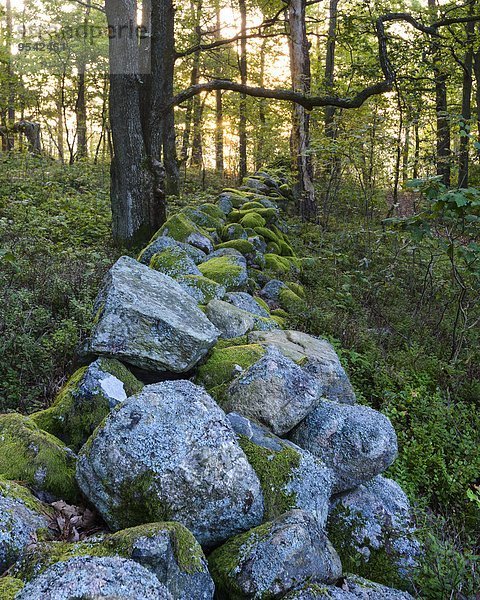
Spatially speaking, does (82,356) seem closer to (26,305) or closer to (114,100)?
(26,305)

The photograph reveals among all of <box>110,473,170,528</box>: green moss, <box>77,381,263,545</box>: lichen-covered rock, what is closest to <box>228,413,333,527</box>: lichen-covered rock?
<box>77,381,263,545</box>: lichen-covered rock

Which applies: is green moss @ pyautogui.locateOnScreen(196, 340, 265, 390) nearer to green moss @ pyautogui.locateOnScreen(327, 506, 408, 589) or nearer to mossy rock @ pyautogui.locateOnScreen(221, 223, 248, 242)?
green moss @ pyautogui.locateOnScreen(327, 506, 408, 589)

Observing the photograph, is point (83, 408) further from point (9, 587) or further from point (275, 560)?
point (275, 560)

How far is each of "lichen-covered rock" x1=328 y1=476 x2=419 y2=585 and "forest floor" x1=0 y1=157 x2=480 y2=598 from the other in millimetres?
139

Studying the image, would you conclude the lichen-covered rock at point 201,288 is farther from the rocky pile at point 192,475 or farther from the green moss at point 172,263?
the rocky pile at point 192,475

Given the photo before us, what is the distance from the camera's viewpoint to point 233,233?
8688 millimetres

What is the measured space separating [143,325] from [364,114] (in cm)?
1066

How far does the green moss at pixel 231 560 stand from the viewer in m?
2.15

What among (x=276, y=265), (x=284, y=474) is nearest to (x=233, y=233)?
(x=276, y=265)

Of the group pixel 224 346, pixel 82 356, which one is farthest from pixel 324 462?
pixel 82 356

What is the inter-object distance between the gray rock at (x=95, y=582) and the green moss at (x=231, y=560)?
1.68 ft

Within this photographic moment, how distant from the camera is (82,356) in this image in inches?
148

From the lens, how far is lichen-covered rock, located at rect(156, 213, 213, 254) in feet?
22.9

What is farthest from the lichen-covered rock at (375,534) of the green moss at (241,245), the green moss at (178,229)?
the green moss at (241,245)
